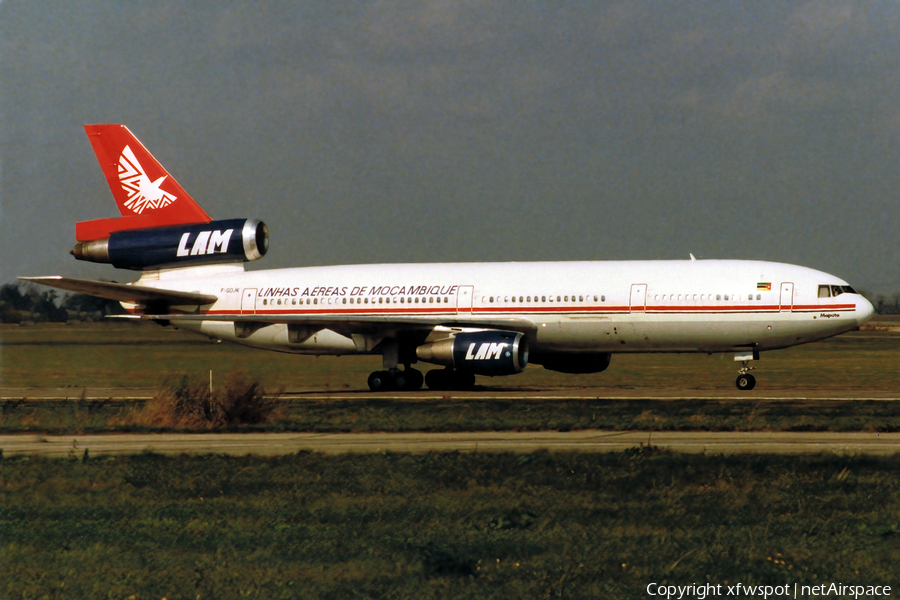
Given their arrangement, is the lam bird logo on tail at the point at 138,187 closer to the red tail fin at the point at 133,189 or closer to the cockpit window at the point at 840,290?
the red tail fin at the point at 133,189

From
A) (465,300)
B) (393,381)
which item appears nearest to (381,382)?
(393,381)

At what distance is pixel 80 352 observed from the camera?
40.8m

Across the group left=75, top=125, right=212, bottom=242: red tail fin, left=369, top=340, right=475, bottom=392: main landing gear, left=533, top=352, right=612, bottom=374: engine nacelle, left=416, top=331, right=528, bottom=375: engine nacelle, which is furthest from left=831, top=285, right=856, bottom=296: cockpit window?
left=75, top=125, right=212, bottom=242: red tail fin

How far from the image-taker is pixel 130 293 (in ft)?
112

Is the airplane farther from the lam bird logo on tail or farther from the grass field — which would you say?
the grass field

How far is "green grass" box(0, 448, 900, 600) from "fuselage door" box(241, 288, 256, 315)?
63.0 ft

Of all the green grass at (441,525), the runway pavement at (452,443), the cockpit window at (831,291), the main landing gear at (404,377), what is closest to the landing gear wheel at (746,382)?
the cockpit window at (831,291)

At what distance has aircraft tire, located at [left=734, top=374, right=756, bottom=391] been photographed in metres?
29.7

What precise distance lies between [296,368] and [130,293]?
29.4ft

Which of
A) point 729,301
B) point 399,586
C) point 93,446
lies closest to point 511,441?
point 93,446

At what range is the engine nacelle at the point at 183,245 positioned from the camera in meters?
35.1

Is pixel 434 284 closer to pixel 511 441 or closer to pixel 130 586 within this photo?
pixel 511 441

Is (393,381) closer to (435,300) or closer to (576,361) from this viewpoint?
(435,300)

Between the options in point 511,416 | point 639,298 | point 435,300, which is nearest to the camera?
point 511,416
